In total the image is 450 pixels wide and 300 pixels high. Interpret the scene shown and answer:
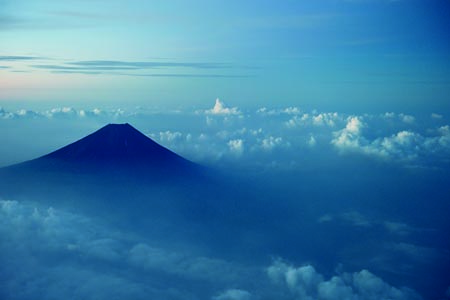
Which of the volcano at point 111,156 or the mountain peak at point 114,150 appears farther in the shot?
the mountain peak at point 114,150

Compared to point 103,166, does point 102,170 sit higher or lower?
lower

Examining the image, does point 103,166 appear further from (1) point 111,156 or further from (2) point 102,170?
(1) point 111,156

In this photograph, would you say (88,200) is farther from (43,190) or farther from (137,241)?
(137,241)

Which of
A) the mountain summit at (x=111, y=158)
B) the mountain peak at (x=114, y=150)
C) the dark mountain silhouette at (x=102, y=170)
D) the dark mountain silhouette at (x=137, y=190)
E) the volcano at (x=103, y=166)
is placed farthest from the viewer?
the mountain peak at (x=114, y=150)

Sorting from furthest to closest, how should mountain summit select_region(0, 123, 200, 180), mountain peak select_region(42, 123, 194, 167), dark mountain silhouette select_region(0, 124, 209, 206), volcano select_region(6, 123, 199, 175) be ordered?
mountain peak select_region(42, 123, 194, 167) < volcano select_region(6, 123, 199, 175) < mountain summit select_region(0, 123, 200, 180) < dark mountain silhouette select_region(0, 124, 209, 206)

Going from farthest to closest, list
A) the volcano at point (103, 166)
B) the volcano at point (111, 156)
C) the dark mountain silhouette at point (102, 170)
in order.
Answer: the volcano at point (111, 156), the volcano at point (103, 166), the dark mountain silhouette at point (102, 170)

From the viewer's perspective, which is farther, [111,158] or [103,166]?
[111,158]

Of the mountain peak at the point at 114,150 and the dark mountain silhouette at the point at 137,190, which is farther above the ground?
the mountain peak at the point at 114,150

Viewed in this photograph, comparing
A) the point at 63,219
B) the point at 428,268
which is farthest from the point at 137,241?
the point at 428,268

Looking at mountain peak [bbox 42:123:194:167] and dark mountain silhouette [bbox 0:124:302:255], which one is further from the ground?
mountain peak [bbox 42:123:194:167]

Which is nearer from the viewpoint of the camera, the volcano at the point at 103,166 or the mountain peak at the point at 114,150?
the volcano at the point at 103,166

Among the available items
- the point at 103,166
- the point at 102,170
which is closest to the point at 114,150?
the point at 103,166
